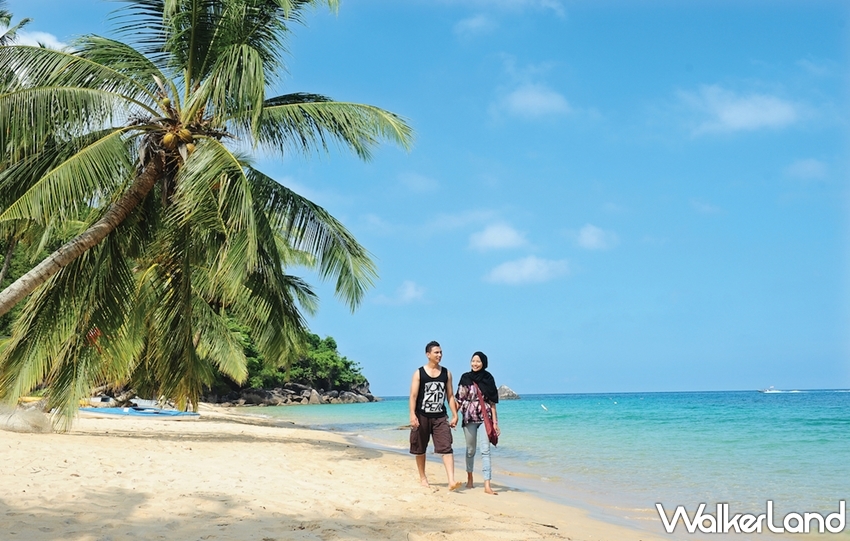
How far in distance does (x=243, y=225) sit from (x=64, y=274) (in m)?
2.97

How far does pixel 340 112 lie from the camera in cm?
1024

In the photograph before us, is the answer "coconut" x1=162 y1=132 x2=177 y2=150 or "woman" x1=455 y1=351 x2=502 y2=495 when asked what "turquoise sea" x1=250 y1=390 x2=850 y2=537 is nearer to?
"woman" x1=455 y1=351 x2=502 y2=495

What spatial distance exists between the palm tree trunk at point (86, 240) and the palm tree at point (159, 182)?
0.7 inches

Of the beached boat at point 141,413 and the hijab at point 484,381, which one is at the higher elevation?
the hijab at point 484,381

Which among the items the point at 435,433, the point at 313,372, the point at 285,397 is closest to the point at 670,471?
the point at 435,433

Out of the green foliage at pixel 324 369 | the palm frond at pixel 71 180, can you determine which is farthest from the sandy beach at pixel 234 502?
the green foliage at pixel 324 369

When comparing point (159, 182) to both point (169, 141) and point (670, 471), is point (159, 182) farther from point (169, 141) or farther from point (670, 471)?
point (670, 471)

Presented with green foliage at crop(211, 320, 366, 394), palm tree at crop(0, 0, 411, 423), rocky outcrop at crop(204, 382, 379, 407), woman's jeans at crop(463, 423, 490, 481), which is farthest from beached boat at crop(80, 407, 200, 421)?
rocky outcrop at crop(204, 382, 379, 407)

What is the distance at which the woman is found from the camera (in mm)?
7590

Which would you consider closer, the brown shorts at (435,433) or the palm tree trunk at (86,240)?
the brown shorts at (435,433)

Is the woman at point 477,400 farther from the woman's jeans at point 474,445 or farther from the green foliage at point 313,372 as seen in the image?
the green foliage at point 313,372

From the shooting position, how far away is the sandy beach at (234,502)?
477 cm

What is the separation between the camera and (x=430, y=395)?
7.42m

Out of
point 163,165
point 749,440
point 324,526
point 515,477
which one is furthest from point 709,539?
point 749,440
